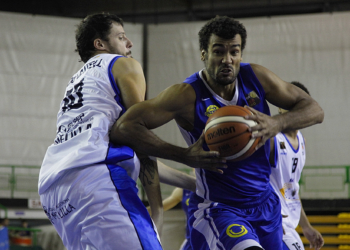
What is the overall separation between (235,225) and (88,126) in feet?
3.84

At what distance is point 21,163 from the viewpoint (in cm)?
1220

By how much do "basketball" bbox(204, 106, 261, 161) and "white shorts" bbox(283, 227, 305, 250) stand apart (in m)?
1.84

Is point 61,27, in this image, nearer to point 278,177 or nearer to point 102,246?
point 278,177

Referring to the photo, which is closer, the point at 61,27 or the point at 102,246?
the point at 102,246

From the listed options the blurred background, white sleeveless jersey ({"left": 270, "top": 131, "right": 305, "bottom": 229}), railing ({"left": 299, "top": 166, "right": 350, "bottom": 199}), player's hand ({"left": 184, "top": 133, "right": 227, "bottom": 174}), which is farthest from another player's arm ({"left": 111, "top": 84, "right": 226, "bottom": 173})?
railing ({"left": 299, "top": 166, "right": 350, "bottom": 199})

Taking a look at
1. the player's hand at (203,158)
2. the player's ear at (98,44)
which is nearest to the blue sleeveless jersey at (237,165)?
the player's hand at (203,158)

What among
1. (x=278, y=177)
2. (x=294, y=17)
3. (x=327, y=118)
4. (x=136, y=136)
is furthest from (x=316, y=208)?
(x=136, y=136)

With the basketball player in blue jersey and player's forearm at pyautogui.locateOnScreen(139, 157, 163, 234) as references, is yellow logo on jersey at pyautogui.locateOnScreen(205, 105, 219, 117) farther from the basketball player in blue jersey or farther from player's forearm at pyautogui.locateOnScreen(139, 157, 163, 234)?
player's forearm at pyautogui.locateOnScreen(139, 157, 163, 234)

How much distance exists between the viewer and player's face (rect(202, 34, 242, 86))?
9.48 feet

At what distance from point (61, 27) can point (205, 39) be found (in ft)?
34.5

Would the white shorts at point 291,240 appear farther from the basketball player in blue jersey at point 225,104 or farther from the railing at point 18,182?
the railing at point 18,182

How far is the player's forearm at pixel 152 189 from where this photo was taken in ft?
9.59

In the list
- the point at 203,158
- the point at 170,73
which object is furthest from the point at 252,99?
the point at 170,73

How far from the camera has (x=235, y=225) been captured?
8.86 ft
